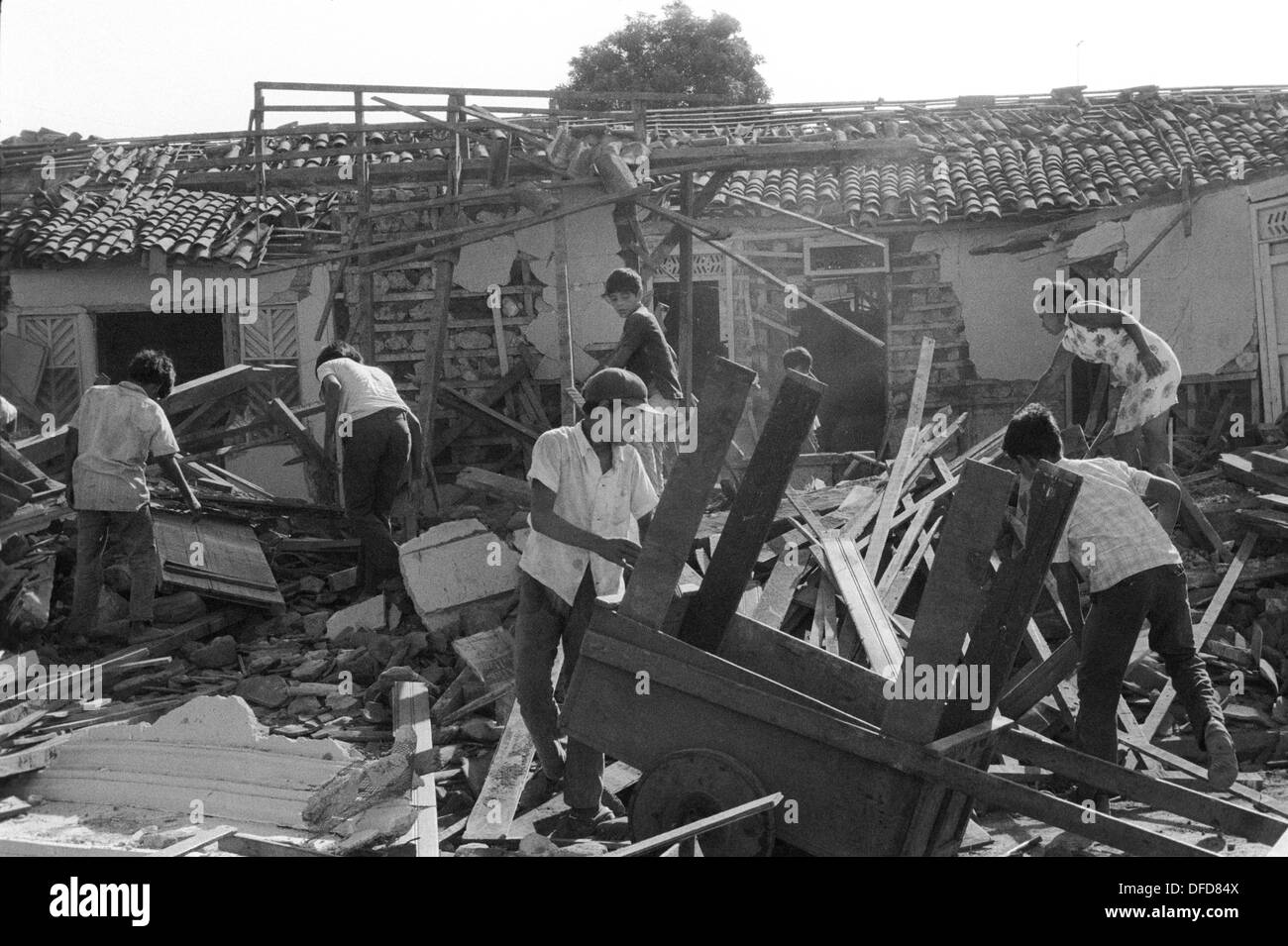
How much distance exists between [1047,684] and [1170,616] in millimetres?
699

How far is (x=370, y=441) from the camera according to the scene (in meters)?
8.00

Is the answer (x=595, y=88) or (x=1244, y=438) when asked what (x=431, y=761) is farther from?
(x=595, y=88)

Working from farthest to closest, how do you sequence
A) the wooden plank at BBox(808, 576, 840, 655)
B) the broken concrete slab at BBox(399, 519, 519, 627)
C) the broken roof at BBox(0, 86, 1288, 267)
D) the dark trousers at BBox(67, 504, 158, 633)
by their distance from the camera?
the broken roof at BBox(0, 86, 1288, 267) < the broken concrete slab at BBox(399, 519, 519, 627) < the dark trousers at BBox(67, 504, 158, 633) < the wooden plank at BBox(808, 576, 840, 655)

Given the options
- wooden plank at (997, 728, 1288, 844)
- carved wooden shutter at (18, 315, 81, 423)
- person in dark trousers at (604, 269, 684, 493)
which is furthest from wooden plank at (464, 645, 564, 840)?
carved wooden shutter at (18, 315, 81, 423)

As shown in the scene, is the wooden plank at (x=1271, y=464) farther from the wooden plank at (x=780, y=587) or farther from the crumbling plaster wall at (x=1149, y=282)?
the crumbling plaster wall at (x=1149, y=282)

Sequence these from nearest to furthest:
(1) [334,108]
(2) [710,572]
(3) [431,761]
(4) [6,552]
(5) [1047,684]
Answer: (2) [710,572] → (5) [1047,684] → (3) [431,761] → (4) [6,552] → (1) [334,108]

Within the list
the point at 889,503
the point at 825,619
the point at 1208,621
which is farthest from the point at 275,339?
the point at 1208,621

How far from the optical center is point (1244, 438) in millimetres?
12281

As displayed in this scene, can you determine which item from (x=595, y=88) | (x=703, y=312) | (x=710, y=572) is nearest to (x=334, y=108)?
(x=703, y=312)

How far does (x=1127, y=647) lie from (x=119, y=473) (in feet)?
19.0

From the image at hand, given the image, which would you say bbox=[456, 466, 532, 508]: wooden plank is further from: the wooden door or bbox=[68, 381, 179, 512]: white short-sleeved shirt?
the wooden door

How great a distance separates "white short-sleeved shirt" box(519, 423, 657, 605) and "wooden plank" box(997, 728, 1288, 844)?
1.70 meters

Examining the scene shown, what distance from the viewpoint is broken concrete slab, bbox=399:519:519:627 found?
7879 mm

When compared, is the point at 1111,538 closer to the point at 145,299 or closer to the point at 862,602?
the point at 862,602
